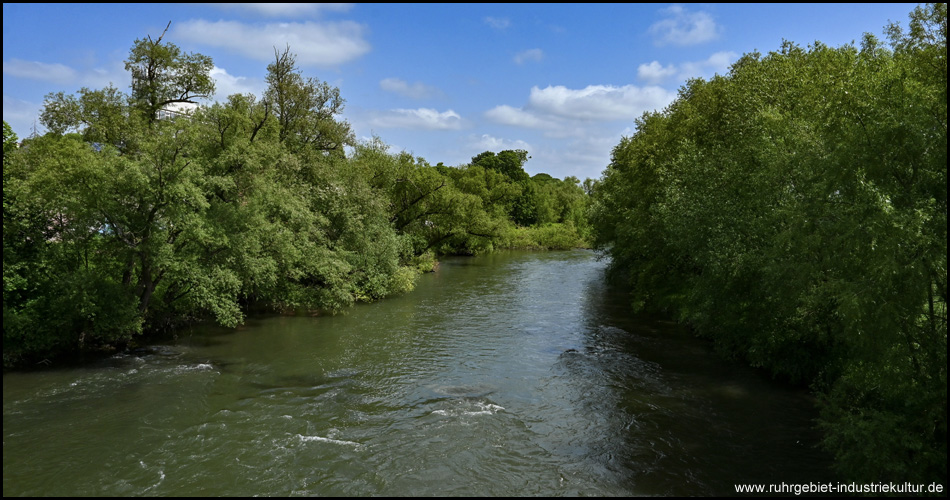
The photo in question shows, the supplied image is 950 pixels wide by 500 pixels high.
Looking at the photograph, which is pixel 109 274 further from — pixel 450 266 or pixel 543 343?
pixel 450 266

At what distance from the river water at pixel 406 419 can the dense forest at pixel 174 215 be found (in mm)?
2131

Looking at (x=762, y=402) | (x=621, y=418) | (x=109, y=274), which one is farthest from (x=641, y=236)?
(x=109, y=274)

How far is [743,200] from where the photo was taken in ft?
62.3

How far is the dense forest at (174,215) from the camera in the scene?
18.6 meters

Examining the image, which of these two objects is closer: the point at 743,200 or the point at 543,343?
the point at 743,200

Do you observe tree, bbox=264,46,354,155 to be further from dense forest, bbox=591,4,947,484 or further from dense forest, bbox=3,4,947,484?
dense forest, bbox=591,4,947,484

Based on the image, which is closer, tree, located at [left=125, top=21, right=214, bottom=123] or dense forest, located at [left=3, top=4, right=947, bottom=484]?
dense forest, located at [left=3, top=4, right=947, bottom=484]

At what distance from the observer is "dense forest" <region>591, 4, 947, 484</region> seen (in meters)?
9.84

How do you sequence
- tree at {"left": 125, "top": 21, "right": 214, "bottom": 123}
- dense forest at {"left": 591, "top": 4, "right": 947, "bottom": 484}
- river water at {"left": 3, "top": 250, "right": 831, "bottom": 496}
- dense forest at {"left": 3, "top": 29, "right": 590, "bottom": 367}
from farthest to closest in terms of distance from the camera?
tree at {"left": 125, "top": 21, "right": 214, "bottom": 123} < dense forest at {"left": 3, "top": 29, "right": 590, "bottom": 367} < river water at {"left": 3, "top": 250, "right": 831, "bottom": 496} < dense forest at {"left": 591, "top": 4, "right": 947, "bottom": 484}

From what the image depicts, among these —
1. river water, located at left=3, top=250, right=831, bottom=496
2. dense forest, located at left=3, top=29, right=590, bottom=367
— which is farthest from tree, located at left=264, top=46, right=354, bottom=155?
river water, located at left=3, top=250, right=831, bottom=496

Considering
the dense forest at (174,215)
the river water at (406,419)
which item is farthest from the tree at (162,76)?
the river water at (406,419)

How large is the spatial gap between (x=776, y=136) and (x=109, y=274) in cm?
2410

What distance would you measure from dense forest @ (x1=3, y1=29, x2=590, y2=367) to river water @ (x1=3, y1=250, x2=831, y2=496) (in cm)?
213

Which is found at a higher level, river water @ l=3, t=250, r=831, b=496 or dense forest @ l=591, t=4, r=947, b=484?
dense forest @ l=591, t=4, r=947, b=484
